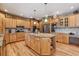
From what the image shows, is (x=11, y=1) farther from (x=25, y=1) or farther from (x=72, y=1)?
(x=72, y=1)

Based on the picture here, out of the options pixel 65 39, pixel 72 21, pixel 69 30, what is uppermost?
pixel 72 21

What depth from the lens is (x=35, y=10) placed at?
2.72 meters

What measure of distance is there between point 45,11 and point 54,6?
0.29 m

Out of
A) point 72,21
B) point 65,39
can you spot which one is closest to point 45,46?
point 65,39

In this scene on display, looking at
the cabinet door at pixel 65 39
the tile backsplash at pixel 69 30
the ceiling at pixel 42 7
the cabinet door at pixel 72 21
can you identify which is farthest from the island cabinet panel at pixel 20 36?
the cabinet door at pixel 72 21

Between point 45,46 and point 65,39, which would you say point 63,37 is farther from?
point 45,46

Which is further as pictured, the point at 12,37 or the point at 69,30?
the point at 69,30

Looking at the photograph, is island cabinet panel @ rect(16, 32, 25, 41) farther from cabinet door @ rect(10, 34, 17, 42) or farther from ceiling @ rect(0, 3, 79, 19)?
ceiling @ rect(0, 3, 79, 19)

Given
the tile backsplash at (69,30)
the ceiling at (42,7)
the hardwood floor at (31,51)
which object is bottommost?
the hardwood floor at (31,51)

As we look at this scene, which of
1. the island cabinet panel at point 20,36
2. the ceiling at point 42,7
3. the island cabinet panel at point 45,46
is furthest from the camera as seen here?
the island cabinet panel at point 20,36

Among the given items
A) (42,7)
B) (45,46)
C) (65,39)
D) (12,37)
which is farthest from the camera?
(65,39)

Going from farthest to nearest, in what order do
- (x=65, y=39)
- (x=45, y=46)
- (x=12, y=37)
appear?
1. (x=65, y=39)
2. (x=12, y=37)
3. (x=45, y=46)

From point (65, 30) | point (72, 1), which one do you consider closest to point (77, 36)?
point (65, 30)

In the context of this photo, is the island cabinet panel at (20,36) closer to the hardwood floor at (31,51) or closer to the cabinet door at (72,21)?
the hardwood floor at (31,51)
